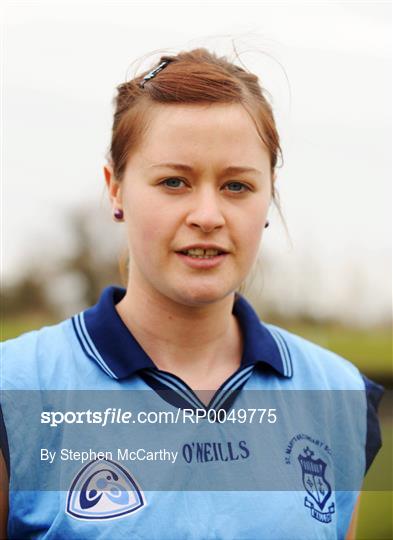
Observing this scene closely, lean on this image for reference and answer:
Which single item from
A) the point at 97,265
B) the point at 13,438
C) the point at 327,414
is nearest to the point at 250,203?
the point at 327,414

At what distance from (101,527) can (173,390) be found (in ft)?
1.18

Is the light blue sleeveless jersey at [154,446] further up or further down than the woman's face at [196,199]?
further down

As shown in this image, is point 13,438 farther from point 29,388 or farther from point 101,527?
point 101,527

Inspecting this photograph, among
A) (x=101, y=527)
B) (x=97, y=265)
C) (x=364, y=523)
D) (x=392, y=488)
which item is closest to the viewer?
(x=101, y=527)

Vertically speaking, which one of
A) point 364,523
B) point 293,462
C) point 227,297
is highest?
point 227,297

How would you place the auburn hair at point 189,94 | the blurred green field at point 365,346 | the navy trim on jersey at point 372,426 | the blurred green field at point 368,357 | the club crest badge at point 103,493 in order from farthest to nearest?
the blurred green field at point 365,346, the blurred green field at point 368,357, the navy trim on jersey at point 372,426, the auburn hair at point 189,94, the club crest badge at point 103,493

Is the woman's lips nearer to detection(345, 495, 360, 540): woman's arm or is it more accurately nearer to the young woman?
the young woman

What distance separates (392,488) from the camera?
3.06 metres

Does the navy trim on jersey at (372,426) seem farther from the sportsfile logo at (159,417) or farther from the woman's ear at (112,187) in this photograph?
the woman's ear at (112,187)

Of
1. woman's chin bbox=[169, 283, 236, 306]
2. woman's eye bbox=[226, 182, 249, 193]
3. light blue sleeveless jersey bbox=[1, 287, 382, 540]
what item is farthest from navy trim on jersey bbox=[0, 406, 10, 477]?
woman's eye bbox=[226, 182, 249, 193]

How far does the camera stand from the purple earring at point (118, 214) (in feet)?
6.55

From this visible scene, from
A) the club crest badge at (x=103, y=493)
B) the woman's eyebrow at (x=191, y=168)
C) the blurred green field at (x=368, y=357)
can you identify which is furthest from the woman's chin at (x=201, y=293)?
the blurred green field at (x=368, y=357)

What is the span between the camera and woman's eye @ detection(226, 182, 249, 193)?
185 centimetres

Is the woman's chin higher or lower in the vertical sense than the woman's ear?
lower
